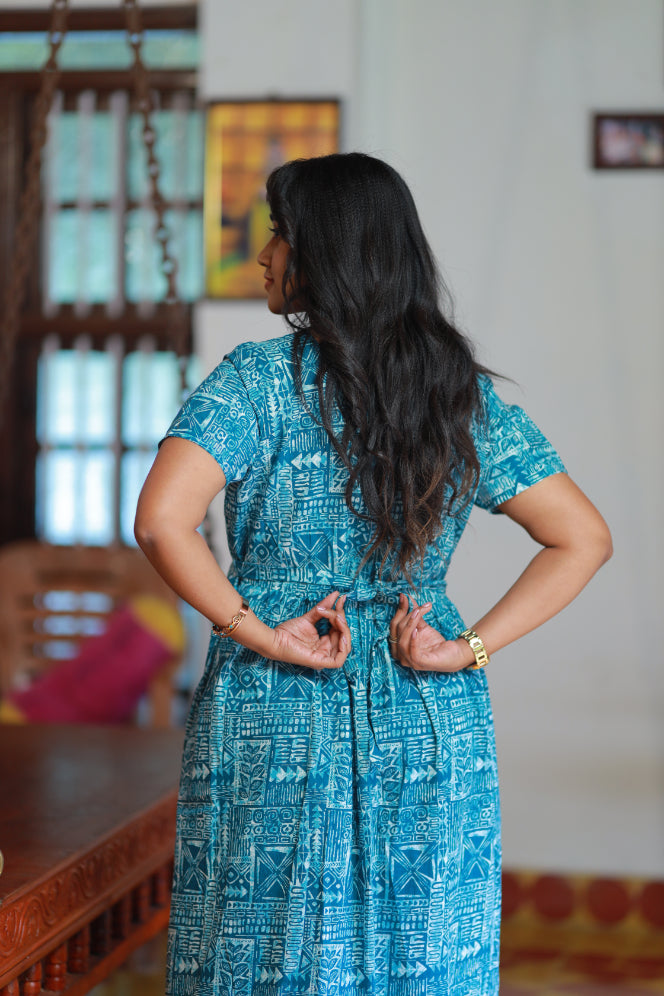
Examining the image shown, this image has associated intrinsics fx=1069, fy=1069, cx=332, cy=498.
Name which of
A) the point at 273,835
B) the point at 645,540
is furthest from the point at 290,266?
the point at 645,540

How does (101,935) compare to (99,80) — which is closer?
(101,935)

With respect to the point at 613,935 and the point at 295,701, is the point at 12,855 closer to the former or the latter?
the point at 295,701

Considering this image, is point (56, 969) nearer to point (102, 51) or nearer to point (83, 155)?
point (83, 155)

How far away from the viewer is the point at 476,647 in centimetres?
135

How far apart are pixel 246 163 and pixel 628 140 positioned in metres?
1.06

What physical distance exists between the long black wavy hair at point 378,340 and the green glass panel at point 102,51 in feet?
10.9

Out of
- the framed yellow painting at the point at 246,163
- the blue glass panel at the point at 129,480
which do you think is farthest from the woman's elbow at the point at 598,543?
the blue glass panel at the point at 129,480

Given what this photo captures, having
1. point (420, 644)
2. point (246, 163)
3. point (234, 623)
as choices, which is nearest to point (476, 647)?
point (420, 644)

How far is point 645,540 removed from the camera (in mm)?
2939

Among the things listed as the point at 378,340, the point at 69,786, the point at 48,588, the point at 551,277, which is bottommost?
the point at 69,786

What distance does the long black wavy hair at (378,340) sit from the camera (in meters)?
1.25

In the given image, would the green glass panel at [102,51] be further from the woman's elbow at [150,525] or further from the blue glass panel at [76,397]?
the woman's elbow at [150,525]

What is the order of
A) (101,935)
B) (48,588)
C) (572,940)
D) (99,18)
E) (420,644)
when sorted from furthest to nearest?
(48,588) < (99,18) < (572,940) < (101,935) < (420,644)

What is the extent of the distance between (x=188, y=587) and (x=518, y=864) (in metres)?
2.08
